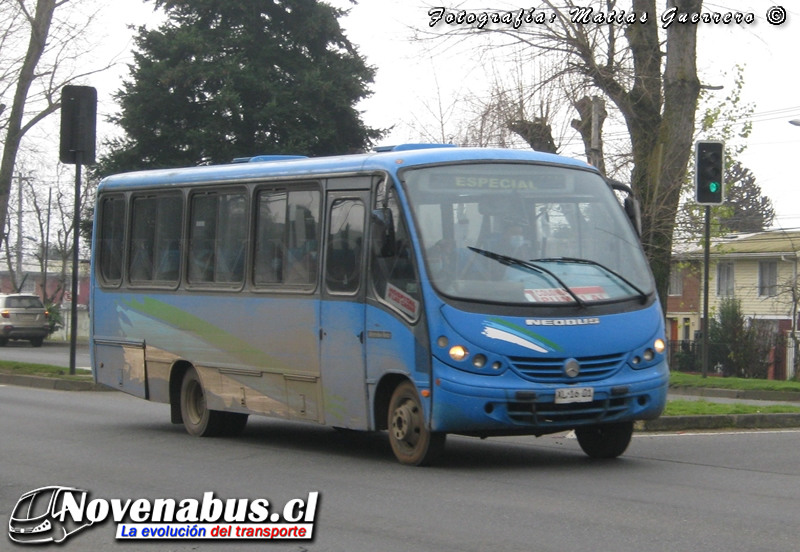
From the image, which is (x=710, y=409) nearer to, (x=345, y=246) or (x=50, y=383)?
(x=345, y=246)

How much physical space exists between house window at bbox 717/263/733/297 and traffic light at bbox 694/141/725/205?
41.1m

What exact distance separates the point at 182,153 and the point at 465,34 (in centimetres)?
2001

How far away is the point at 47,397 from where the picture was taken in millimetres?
19172

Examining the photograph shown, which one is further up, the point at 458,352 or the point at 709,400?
the point at 458,352

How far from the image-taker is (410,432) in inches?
409

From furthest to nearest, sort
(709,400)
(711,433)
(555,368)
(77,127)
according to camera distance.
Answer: (77,127) < (709,400) < (711,433) < (555,368)

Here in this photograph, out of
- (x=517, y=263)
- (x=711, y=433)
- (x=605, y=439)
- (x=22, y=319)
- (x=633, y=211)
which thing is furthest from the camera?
(x=22, y=319)

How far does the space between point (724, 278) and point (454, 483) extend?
2059 inches

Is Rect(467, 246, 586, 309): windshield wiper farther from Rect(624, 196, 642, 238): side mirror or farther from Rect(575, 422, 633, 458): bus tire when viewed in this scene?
Rect(624, 196, 642, 238): side mirror

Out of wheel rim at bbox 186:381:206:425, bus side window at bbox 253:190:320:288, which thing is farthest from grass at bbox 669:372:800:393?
bus side window at bbox 253:190:320:288

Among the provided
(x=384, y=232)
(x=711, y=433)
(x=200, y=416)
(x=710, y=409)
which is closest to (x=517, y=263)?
(x=384, y=232)

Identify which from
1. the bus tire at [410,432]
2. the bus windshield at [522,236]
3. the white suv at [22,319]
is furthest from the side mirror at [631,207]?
the white suv at [22,319]

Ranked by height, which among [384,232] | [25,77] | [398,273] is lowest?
[398,273]

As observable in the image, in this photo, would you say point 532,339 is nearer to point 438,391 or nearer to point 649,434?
point 438,391
